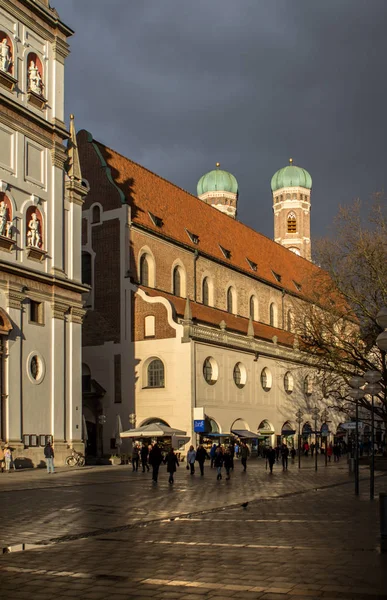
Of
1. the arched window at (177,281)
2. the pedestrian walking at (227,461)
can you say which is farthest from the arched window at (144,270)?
the pedestrian walking at (227,461)

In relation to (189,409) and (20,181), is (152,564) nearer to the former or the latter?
(20,181)

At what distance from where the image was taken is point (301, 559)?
34.2 ft

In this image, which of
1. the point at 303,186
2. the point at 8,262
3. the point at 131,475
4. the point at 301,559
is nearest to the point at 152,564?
the point at 301,559

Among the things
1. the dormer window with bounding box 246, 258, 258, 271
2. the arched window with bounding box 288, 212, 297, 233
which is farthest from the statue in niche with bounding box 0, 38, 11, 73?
the arched window with bounding box 288, 212, 297, 233

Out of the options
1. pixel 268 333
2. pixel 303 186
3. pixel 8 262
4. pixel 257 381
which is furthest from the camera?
pixel 303 186

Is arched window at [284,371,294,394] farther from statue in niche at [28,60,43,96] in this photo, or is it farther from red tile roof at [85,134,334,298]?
statue in niche at [28,60,43,96]

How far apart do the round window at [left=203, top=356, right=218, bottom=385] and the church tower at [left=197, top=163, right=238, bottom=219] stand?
188ft

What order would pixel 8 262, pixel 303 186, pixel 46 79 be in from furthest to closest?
pixel 303 186 < pixel 46 79 < pixel 8 262

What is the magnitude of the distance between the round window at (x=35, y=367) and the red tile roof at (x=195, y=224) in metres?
15.7

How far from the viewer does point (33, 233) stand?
36.5 meters

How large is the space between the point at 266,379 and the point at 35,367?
24515mm

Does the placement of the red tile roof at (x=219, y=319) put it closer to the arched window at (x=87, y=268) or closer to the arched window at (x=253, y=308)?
the arched window at (x=253, y=308)

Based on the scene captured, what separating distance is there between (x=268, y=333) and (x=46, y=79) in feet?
102

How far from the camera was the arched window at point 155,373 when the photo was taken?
160 ft
